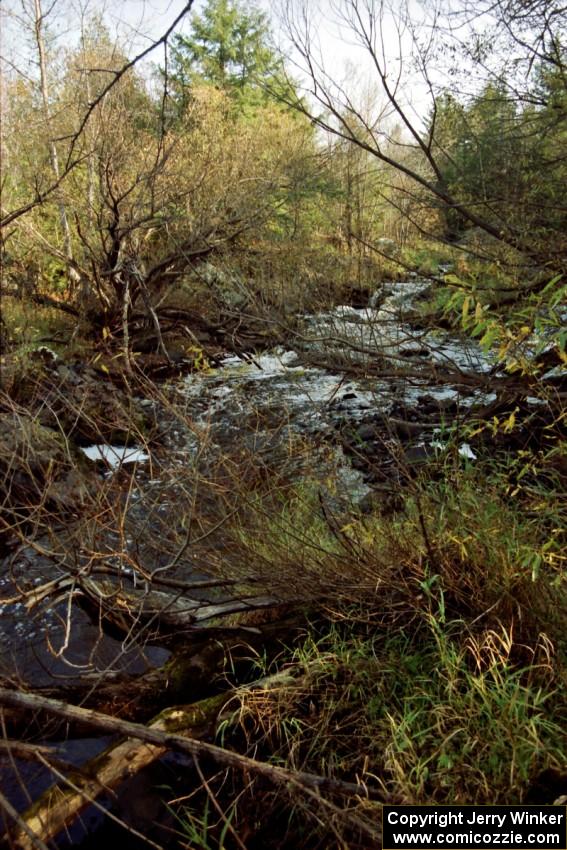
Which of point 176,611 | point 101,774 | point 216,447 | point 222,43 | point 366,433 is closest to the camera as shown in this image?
point 101,774

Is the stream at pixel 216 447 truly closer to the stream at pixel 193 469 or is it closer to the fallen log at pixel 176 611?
the stream at pixel 193 469

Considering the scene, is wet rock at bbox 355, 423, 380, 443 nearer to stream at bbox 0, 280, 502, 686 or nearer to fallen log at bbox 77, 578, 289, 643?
stream at bbox 0, 280, 502, 686

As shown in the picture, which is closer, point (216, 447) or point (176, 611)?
point (176, 611)

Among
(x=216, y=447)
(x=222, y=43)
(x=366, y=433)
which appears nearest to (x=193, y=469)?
(x=216, y=447)

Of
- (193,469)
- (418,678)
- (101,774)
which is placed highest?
(193,469)

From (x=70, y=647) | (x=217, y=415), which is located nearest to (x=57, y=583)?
(x=70, y=647)

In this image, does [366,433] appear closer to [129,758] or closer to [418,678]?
[418,678]

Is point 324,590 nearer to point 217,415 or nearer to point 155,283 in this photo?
point 217,415

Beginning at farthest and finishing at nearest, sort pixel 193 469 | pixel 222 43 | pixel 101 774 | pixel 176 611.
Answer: pixel 222 43 → pixel 176 611 → pixel 193 469 → pixel 101 774

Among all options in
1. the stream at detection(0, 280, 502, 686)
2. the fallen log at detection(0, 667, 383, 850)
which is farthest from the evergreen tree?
the fallen log at detection(0, 667, 383, 850)

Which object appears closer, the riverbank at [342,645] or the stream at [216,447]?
the riverbank at [342,645]

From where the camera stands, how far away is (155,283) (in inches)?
365

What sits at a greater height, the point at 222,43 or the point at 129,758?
the point at 222,43

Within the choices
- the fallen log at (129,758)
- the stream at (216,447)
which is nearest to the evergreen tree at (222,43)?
the stream at (216,447)
